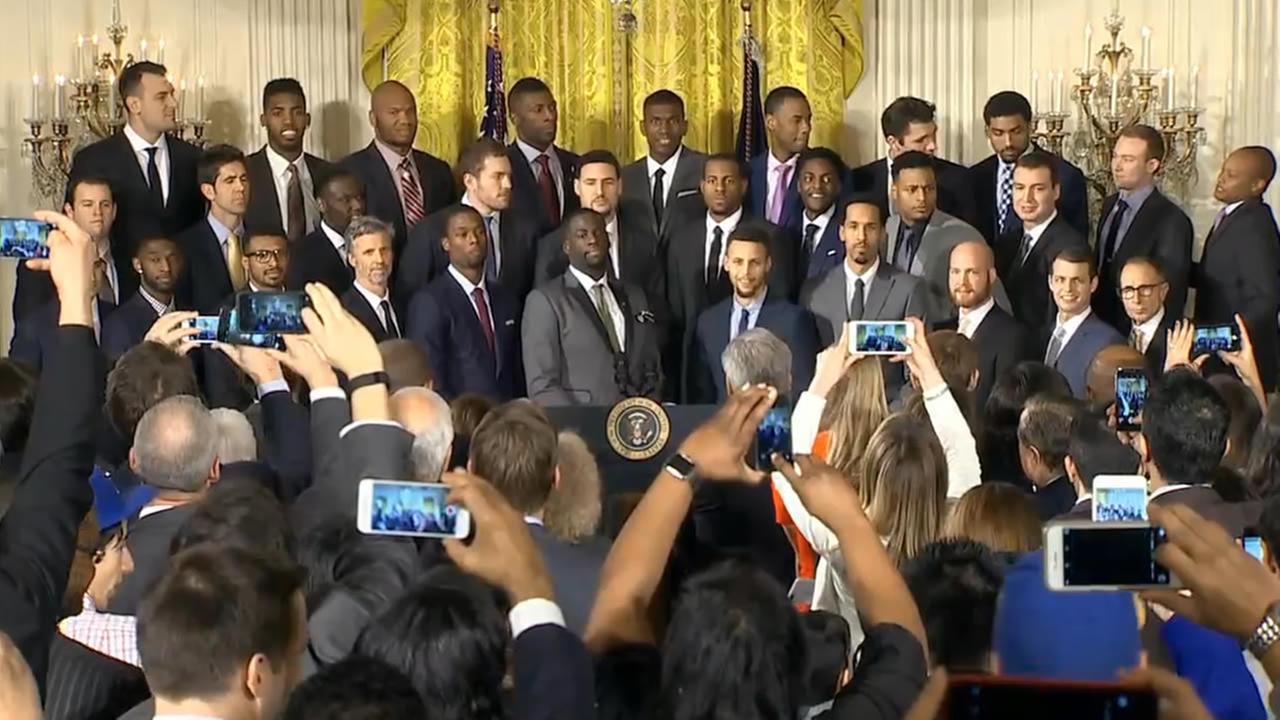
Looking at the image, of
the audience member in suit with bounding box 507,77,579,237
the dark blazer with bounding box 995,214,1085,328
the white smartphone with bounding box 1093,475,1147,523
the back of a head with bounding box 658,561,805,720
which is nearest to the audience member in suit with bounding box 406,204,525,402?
the audience member in suit with bounding box 507,77,579,237

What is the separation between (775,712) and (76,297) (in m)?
1.28

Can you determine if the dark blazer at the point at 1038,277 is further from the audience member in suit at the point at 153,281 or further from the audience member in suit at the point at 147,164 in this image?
the audience member in suit at the point at 147,164

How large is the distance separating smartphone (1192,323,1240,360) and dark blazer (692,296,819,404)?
1618 mm

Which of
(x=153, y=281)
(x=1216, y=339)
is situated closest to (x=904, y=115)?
(x=1216, y=339)

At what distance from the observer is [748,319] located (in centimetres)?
802

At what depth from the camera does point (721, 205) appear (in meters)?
8.71

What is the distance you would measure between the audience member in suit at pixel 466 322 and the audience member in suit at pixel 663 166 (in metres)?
1.31

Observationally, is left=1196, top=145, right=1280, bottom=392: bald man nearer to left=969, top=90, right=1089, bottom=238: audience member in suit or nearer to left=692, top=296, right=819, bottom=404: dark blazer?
left=969, top=90, right=1089, bottom=238: audience member in suit

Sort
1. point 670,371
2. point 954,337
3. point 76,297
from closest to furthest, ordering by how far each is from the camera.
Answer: point 76,297 < point 954,337 < point 670,371

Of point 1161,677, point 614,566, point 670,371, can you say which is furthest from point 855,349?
point 670,371

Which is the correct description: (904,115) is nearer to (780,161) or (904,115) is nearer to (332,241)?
(780,161)

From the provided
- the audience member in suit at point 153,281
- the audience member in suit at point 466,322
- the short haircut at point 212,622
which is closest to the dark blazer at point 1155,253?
the audience member in suit at point 466,322

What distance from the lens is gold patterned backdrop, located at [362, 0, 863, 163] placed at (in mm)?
10953

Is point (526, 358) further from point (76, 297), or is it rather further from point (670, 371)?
point (76, 297)
